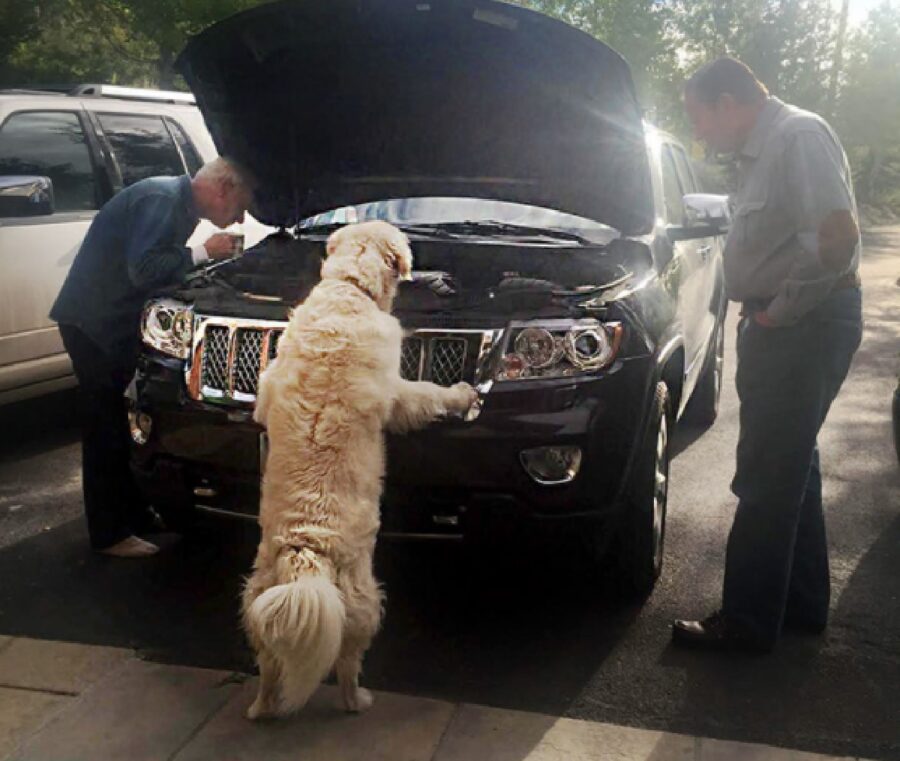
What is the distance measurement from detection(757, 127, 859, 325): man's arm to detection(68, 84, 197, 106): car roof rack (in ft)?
14.5

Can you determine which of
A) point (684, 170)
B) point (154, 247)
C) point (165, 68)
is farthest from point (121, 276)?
point (165, 68)

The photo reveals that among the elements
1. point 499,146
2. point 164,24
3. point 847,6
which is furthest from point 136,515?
point 847,6

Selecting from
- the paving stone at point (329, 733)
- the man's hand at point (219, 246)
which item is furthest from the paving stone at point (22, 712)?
the man's hand at point (219, 246)

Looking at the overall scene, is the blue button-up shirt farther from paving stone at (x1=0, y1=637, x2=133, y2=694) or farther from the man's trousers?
paving stone at (x1=0, y1=637, x2=133, y2=694)

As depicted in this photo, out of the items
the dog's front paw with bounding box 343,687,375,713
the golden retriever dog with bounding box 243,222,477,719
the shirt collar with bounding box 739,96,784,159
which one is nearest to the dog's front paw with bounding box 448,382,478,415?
the golden retriever dog with bounding box 243,222,477,719

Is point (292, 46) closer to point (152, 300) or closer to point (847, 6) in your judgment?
point (152, 300)

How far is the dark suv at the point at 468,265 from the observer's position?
11.7 feet

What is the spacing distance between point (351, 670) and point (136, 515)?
6.61 feet

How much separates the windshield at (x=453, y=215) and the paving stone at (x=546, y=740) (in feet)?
7.67

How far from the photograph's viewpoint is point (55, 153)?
657 centimetres

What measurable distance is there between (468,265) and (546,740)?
1937 millimetres

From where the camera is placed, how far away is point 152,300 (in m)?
4.16

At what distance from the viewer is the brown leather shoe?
12.4 feet

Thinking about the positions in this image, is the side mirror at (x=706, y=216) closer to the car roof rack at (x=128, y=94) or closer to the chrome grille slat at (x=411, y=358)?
the chrome grille slat at (x=411, y=358)
